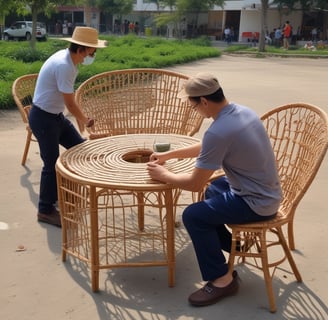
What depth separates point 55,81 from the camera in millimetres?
3559

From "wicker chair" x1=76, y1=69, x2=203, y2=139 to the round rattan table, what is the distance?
0.70 meters

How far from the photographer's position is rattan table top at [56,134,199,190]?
105 inches

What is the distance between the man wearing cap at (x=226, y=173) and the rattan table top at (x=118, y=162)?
0.17 m

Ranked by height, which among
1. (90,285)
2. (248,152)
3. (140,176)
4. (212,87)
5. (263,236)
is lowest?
(90,285)

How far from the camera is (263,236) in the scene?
2570 millimetres

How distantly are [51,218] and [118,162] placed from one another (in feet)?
3.07

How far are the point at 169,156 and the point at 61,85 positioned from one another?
1.03 meters

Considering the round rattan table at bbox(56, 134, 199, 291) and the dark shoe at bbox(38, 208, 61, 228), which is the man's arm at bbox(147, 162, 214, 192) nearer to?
the round rattan table at bbox(56, 134, 199, 291)

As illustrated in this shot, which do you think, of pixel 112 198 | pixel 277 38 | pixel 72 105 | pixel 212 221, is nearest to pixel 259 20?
pixel 277 38

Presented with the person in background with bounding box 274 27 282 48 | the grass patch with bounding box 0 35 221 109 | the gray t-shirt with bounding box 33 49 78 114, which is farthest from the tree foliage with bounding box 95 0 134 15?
the gray t-shirt with bounding box 33 49 78 114

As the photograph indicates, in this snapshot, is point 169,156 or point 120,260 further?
point 120,260

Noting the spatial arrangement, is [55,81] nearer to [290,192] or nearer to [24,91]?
[290,192]


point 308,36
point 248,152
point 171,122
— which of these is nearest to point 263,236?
point 248,152

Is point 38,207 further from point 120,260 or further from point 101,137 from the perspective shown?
point 120,260
